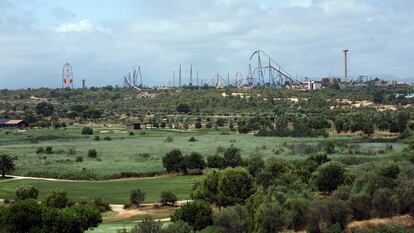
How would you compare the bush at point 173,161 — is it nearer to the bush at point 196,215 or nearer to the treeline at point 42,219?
the bush at point 196,215

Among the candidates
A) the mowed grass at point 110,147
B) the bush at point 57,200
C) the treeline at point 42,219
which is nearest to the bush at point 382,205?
the treeline at point 42,219

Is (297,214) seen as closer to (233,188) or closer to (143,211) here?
(233,188)

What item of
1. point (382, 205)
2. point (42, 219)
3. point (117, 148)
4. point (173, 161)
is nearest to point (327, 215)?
point (382, 205)

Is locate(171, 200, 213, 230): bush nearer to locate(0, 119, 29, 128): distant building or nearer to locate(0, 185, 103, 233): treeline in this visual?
locate(0, 185, 103, 233): treeline

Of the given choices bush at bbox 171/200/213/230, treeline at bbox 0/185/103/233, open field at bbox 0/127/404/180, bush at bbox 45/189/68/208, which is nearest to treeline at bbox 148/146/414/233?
bush at bbox 171/200/213/230

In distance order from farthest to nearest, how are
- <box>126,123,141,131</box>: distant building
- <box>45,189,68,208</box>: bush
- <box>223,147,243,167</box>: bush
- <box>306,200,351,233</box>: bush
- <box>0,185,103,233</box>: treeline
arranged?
<box>126,123,141,131</box>: distant building → <box>223,147,243,167</box>: bush → <box>45,189,68,208</box>: bush → <box>306,200,351,233</box>: bush → <box>0,185,103,233</box>: treeline

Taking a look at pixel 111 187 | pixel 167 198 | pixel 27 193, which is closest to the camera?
pixel 27 193
